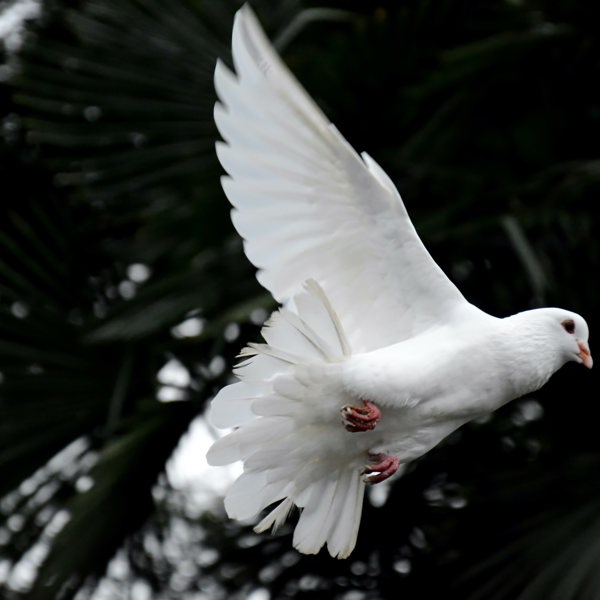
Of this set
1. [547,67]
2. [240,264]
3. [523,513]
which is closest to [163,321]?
[240,264]

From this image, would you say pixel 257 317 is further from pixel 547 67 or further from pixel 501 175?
pixel 547 67

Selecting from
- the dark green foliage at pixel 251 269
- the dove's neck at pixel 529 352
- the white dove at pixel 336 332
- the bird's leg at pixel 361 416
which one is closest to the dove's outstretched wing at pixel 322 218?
the white dove at pixel 336 332

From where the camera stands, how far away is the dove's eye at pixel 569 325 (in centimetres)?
529

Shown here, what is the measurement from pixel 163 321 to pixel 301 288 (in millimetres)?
986

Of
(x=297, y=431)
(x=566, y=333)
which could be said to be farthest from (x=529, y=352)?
(x=297, y=431)

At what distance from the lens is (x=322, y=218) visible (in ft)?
17.3

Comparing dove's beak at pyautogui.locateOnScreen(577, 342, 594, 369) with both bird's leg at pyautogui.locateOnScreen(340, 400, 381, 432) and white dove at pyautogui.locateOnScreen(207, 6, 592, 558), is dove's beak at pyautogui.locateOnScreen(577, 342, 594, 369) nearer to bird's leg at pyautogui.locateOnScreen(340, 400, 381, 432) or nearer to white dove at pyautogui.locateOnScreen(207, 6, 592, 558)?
white dove at pyautogui.locateOnScreen(207, 6, 592, 558)

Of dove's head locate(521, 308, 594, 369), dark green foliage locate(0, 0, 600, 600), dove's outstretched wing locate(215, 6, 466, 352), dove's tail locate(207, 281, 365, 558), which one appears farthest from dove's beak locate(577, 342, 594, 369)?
dove's tail locate(207, 281, 365, 558)

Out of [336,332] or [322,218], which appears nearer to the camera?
[336,332]

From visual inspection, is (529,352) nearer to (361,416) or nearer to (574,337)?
(574,337)

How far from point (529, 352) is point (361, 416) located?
0.55 meters

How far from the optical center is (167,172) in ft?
20.8

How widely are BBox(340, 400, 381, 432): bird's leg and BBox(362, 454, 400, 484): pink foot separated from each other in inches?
5.9

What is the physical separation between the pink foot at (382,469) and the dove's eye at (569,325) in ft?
2.17
